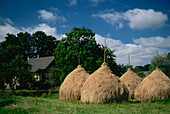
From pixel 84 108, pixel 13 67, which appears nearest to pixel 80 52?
pixel 13 67

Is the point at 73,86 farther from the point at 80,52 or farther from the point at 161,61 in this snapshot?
the point at 161,61

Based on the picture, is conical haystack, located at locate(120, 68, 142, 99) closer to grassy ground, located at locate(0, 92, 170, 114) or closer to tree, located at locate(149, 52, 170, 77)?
grassy ground, located at locate(0, 92, 170, 114)

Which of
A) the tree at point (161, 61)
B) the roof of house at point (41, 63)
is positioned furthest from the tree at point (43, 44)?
the tree at point (161, 61)

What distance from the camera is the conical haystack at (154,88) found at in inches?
515

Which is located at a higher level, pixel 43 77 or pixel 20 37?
pixel 20 37

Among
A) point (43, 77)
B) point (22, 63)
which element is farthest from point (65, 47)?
point (43, 77)

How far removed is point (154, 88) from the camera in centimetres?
1322

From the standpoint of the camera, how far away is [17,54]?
2555 cm

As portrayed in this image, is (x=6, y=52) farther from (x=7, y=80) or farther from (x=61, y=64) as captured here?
(x=61, y=64)

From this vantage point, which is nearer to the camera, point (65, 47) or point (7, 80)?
point (7, 80)

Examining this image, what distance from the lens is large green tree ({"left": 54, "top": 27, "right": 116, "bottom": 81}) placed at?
27.3m

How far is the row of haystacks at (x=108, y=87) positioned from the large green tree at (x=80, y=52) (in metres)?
10.5

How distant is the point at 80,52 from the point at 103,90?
56.3ft

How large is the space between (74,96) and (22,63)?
14133 mm
